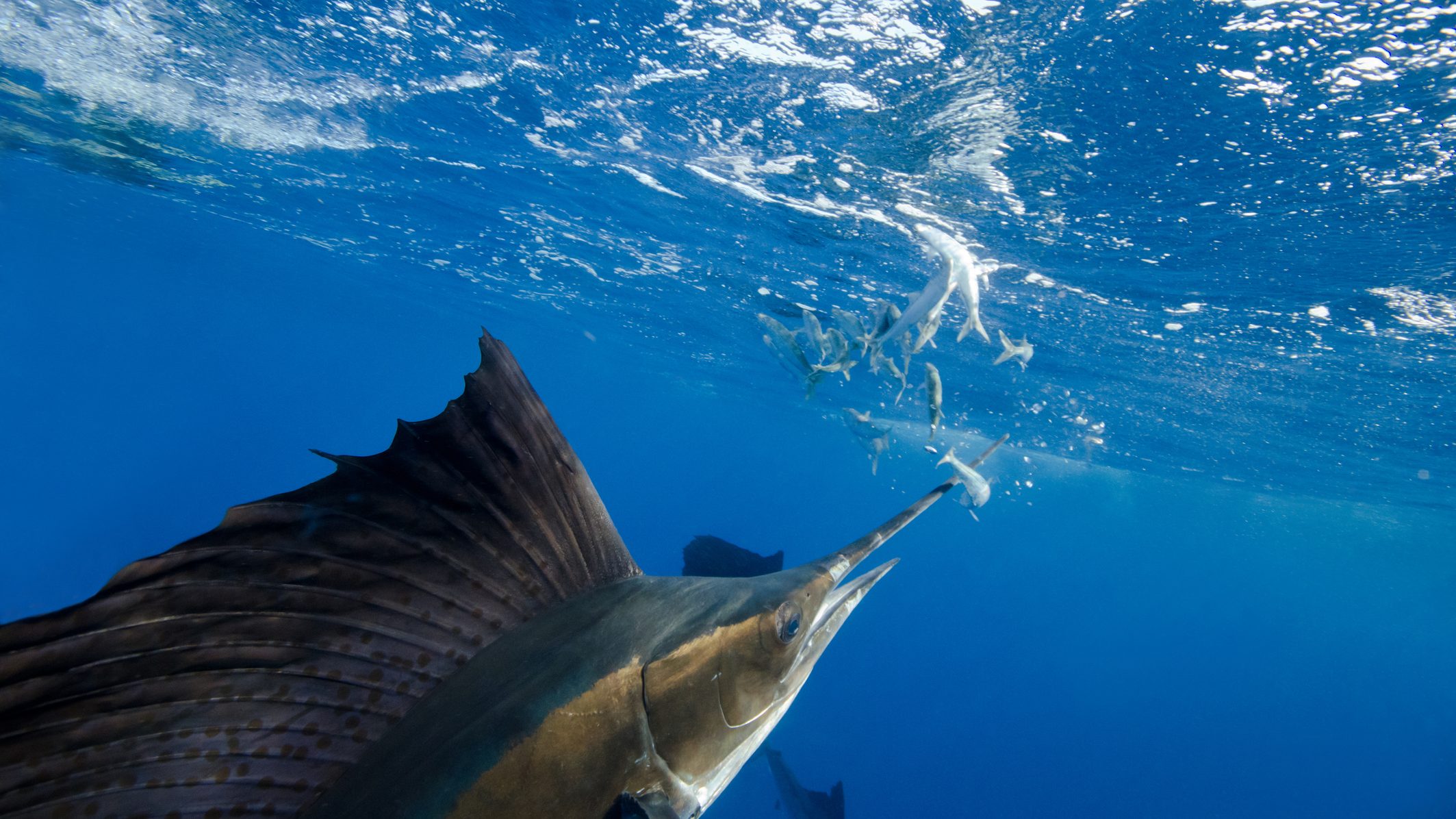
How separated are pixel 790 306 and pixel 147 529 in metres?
47.5

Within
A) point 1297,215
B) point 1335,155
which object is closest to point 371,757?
point 1335,155

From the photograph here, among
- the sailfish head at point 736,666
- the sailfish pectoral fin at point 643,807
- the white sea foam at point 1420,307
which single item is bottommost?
the white sea foam at point 1420,307

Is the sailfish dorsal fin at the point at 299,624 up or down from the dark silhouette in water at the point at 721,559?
up

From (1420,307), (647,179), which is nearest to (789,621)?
(647,179)

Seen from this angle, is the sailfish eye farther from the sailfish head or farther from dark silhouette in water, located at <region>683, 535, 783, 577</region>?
dark silhouette in water, located at <region>683, 535, 783, 577</region>

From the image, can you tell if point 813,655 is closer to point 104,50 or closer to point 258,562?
point 258,562

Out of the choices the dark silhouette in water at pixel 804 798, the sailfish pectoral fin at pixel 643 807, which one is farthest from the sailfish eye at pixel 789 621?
the dark silhouette in water at pixel 804 798

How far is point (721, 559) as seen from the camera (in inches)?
442

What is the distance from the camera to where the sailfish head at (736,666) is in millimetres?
1729

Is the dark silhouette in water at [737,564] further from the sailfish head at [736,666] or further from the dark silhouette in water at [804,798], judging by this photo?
the sailfish head at [736,666]

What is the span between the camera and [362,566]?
164 centimetres

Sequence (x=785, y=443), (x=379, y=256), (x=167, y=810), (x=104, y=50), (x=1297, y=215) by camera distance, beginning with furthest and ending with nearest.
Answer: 1. (x=785, y=443)
2. (x=379, y=256)
3. (x=104, y=50)
4. (x=1297, y=215)
5. (x=167, y=810)

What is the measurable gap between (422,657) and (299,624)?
32 centimetres

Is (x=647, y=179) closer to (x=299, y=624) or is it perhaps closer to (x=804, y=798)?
(x=299, y=624)
